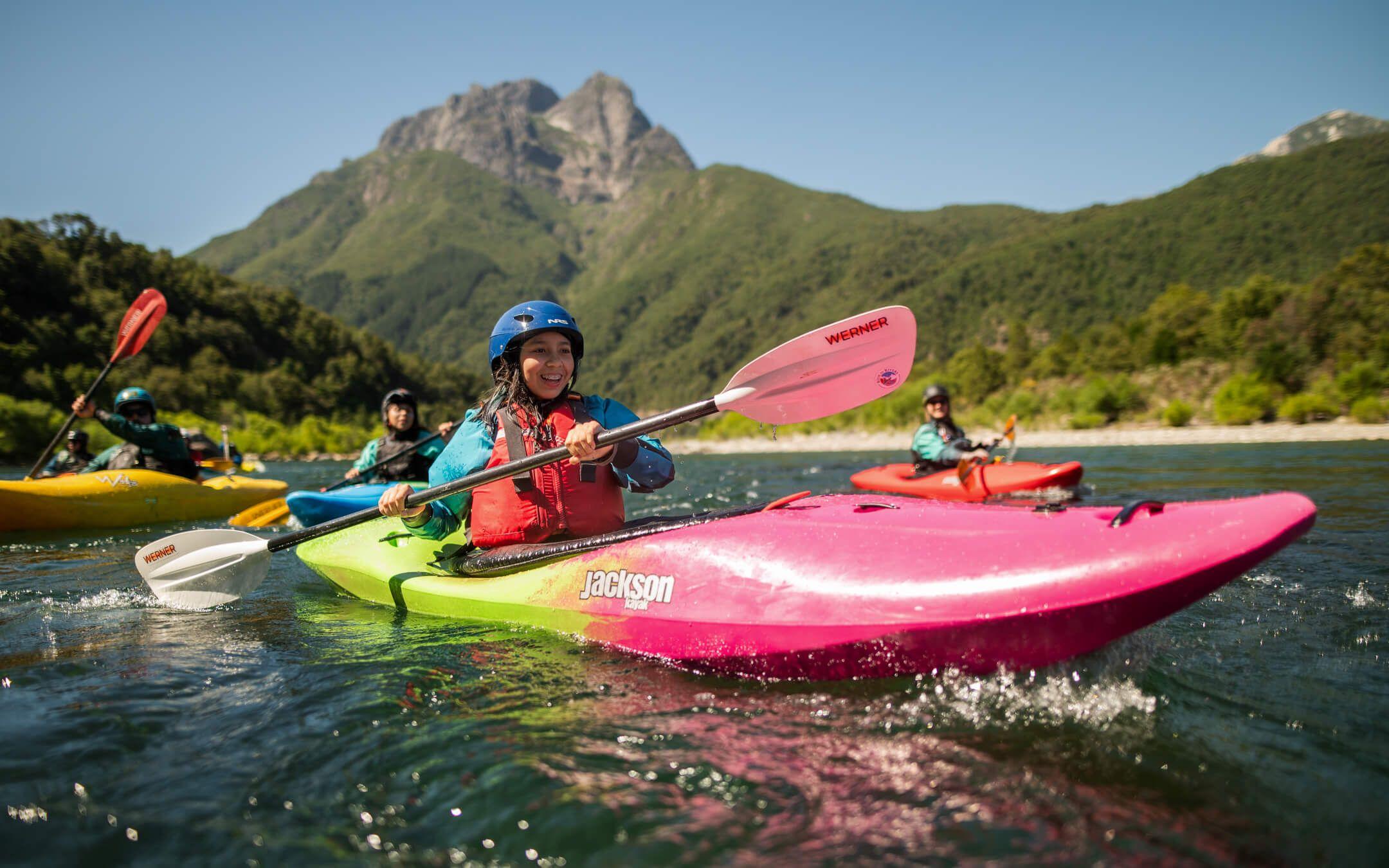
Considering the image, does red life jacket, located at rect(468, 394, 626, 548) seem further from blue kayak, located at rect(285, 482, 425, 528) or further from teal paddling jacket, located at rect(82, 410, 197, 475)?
teal paddling jacket, located at rect(82, 410, 197, 475)

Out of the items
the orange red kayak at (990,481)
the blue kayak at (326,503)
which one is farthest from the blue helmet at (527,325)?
the orange red kayak at (990,481)

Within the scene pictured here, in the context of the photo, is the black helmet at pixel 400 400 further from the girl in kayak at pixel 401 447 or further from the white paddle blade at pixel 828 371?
the white paddle blade at pixel 828 371

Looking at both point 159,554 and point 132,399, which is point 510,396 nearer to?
point 159,554

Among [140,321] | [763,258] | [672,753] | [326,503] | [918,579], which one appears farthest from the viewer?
[763,258]

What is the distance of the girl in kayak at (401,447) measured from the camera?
7.93 meters

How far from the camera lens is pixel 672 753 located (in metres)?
2.42

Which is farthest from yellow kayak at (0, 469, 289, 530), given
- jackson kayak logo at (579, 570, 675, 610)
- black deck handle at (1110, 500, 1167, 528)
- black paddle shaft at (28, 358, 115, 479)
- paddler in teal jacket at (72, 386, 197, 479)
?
black deck handle at (1110, 500, 1167, 528)

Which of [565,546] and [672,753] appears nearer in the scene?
[672,753]

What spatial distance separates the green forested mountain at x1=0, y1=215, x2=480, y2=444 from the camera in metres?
43.1

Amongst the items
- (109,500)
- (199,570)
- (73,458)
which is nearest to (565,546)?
(199,570)

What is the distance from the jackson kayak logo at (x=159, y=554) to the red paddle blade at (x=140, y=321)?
217 inches

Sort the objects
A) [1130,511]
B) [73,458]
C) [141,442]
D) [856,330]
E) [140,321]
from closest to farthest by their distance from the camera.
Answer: [1130,511]
[856,330]
[140,321]
[141,442]
[73,458]

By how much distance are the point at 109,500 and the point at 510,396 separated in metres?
7.71

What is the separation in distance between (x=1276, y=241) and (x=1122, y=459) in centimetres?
5947
